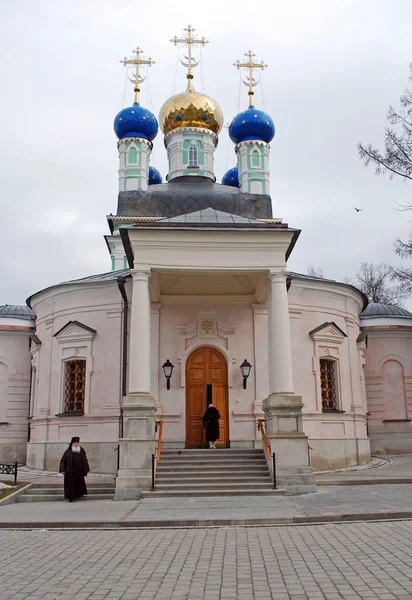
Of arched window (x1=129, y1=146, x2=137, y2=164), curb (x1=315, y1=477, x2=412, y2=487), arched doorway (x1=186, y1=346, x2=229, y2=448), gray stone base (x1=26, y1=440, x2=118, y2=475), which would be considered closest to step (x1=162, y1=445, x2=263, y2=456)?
arched doorway (x1=186, y1=346, x2=229, y2=448)

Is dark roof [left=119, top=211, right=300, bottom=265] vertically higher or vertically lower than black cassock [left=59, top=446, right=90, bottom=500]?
higher

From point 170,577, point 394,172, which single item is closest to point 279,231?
point 394,172

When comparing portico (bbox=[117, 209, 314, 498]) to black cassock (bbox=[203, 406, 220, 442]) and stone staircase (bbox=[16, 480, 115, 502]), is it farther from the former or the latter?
black cassock (bbox=[203, 406, 220, 442])

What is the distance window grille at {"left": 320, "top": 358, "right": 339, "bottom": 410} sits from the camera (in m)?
18.4

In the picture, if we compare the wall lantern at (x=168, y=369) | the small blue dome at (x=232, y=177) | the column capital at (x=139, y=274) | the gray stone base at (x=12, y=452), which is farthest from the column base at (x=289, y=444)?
the small blue dome at (x=232, y=177)

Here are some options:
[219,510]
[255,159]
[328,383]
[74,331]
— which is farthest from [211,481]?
[255,159]

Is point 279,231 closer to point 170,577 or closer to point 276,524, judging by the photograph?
point 276,524

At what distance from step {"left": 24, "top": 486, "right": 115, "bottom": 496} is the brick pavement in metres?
3.80

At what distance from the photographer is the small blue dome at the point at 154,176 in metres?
35.0

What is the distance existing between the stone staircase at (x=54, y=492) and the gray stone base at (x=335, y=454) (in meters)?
6.41

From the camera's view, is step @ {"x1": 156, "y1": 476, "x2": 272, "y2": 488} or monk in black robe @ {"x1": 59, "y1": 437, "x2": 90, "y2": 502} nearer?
monk in black robe @ {"x1": 59, "y1": 437, "x2": 90, "y2": 502}

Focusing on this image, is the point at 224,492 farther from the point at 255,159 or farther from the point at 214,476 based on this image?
the point at 255,159

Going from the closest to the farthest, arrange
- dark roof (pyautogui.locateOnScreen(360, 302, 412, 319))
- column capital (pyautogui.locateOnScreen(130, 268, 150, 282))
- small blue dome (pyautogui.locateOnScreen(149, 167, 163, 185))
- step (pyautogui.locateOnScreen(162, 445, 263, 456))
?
column capital (pyautogui.locateOnScreen(130, 268, 150, 282)) → step (pyautogui.locateOnScreen(162, 445, 263, 456)) → dark roof (pyautogui.locateOnScreen(360, 302, 412, 319)) → small blue dome (pyautogui.locateOnScreen(149, 167, 163, 185))

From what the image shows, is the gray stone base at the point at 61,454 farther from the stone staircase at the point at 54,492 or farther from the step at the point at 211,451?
the stone staircase at the point at 54,492
